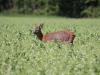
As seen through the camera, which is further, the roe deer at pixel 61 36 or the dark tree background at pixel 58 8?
the dark tree background at pixel 58 8

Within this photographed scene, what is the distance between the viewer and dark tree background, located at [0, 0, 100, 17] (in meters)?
81.1

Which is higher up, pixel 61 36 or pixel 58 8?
pixel 61 36

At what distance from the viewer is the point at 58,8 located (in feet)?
273

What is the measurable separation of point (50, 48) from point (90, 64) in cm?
413

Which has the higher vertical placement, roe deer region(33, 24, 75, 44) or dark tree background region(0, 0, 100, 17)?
roe deer region(33, 24, 75, 44)

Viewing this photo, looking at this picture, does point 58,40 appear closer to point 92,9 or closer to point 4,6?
point 92,9

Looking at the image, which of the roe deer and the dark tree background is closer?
the roe deer

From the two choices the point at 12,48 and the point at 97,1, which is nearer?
the point at 12,48

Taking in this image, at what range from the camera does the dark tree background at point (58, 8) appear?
3191 inches

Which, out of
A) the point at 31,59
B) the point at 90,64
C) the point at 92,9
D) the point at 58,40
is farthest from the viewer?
the point at 92,9

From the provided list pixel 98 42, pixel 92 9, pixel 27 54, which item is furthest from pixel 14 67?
pixel 92 9

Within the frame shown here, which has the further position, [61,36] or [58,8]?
[58,8]

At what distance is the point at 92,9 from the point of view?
80.1 m

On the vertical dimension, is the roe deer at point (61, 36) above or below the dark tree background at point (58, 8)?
above
